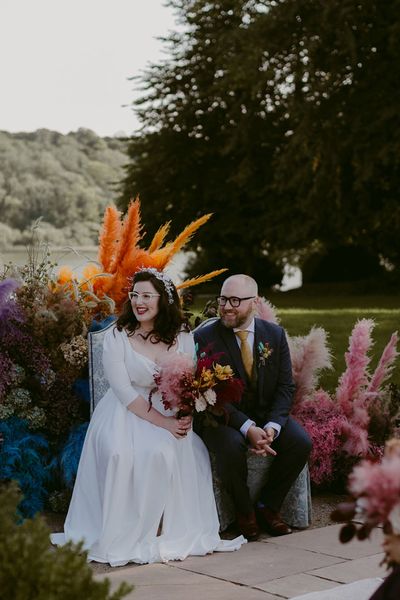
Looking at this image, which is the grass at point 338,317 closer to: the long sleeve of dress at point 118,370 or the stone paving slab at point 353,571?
the long sleeve of dress at point 118,370

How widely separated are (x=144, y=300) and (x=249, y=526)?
1366 mm

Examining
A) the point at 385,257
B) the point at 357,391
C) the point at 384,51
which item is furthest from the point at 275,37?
the point at 357,391

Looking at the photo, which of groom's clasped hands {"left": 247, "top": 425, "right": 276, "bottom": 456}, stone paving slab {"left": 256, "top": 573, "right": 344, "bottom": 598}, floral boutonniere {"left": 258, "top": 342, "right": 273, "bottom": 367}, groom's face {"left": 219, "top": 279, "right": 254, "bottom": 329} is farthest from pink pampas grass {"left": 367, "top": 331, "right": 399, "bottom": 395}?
stone paving slab {"left": 256, "top": 573, "right": 344, "bottom": 598}

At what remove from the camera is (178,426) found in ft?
17.0

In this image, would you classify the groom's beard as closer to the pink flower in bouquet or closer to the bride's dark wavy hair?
the bride's dark wavy hair

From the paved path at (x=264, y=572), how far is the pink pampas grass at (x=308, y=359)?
3.77 feet

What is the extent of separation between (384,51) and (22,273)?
14.8 m

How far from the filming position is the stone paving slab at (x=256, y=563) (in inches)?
176

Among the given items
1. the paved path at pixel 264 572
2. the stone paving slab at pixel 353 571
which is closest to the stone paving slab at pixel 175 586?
the paved path at pixel 264 572

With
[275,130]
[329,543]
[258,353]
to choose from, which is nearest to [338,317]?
[258,353]

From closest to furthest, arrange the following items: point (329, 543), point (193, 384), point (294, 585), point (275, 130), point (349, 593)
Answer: point (349, 593) → point (294, 585) → point (193, 384) → point (329, 543) → point (275, 130)

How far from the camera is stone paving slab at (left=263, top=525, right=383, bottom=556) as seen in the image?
15.9 ft

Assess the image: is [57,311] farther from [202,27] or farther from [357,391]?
[202,27]

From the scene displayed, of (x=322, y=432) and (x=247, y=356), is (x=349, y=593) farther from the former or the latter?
(x=322, y=432)
